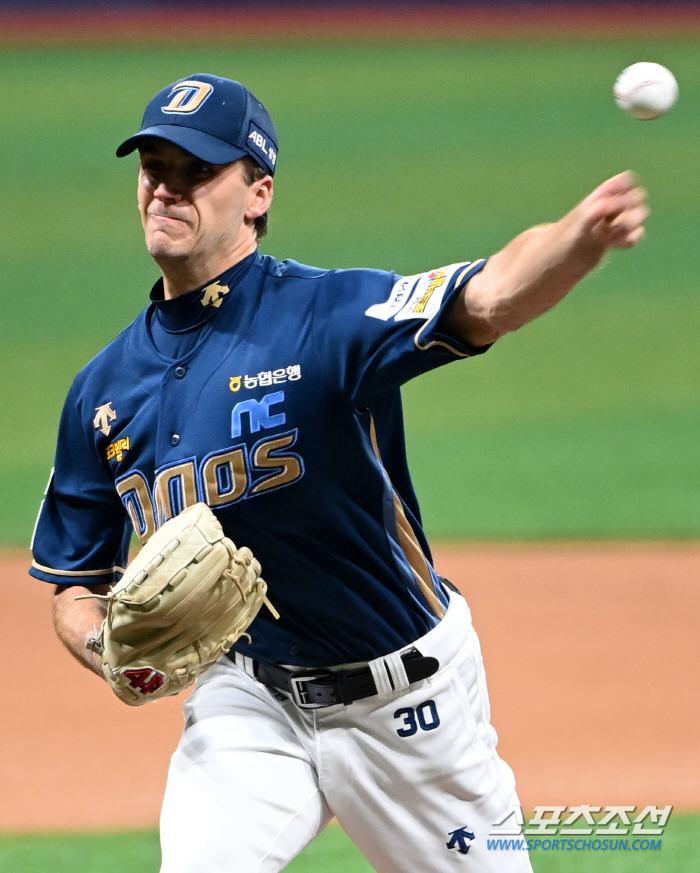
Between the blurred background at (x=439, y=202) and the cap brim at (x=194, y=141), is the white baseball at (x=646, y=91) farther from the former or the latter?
the blurred background at (x=439, y=202)

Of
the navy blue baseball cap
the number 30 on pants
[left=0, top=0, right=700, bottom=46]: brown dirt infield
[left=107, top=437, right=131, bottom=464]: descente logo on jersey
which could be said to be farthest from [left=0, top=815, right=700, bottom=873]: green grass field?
[left=0, top=0, right=700, bottom=46]: brown dirt infield

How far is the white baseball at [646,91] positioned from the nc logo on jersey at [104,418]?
1.50m

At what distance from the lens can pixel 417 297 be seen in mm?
2832

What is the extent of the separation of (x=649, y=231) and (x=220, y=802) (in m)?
14.6

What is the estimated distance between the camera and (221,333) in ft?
10.6

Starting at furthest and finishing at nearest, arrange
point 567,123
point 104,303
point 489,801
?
point 567,123 < point 104,303 < point 489,801

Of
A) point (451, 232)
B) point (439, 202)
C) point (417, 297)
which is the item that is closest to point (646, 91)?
point (417, 297)

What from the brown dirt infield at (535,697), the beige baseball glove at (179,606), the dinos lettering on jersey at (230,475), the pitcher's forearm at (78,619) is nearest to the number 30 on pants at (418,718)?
the beige baseball glove at (179,606)

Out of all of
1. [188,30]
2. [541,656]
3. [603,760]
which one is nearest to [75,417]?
[603,760]

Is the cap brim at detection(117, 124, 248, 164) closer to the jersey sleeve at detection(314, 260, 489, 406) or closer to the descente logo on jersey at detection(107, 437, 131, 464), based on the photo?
the jersey sleeve at detection(314, 260, 489, 406)

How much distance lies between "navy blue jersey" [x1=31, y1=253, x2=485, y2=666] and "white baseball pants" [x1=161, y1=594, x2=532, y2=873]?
0.14 meters

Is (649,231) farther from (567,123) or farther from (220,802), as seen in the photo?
(220,802)

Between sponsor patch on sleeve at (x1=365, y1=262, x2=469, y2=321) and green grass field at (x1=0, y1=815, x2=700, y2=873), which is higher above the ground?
sponsor patch on sleeve at (x1=365, y1=262, x2=469, y2=321)

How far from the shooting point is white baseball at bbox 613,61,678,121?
2.82 meters
